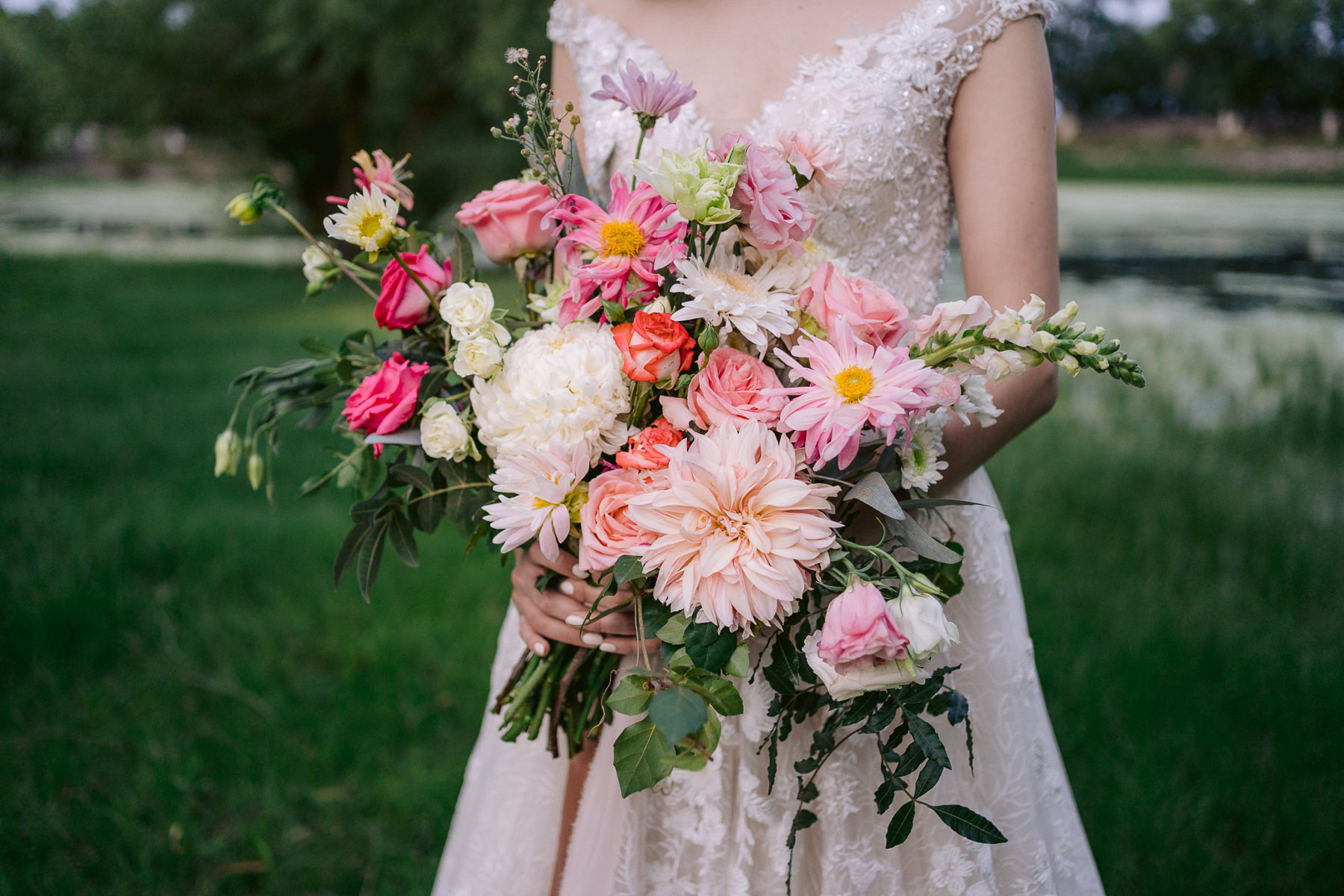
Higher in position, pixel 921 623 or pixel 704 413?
pixel 704 413

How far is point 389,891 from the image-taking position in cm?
219

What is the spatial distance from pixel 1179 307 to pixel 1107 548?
3.99 meters

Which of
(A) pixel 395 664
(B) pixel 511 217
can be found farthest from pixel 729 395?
(A) pixel 395 664

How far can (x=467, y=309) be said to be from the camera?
1052 mm

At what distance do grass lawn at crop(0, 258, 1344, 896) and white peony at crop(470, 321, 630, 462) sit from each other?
170 centimetres

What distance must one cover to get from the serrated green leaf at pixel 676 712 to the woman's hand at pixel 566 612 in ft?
0.62

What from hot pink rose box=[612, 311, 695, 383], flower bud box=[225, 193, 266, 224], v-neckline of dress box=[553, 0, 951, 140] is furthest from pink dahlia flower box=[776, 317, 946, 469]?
flower bud box=[225, 193, 266, 224]

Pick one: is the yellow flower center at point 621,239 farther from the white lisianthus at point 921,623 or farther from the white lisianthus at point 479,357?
the white lisianthus at point 921,623

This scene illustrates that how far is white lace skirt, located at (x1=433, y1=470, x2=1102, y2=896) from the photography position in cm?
132

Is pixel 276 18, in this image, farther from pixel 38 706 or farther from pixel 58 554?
pixel 38 706

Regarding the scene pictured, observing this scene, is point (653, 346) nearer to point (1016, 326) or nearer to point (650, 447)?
point (650, 447)

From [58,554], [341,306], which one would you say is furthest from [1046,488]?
[341,306]

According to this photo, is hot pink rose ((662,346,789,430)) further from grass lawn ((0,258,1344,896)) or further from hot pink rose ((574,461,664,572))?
grass lawn ((0,258,1344,896))

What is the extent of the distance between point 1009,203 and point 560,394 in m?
0.71
